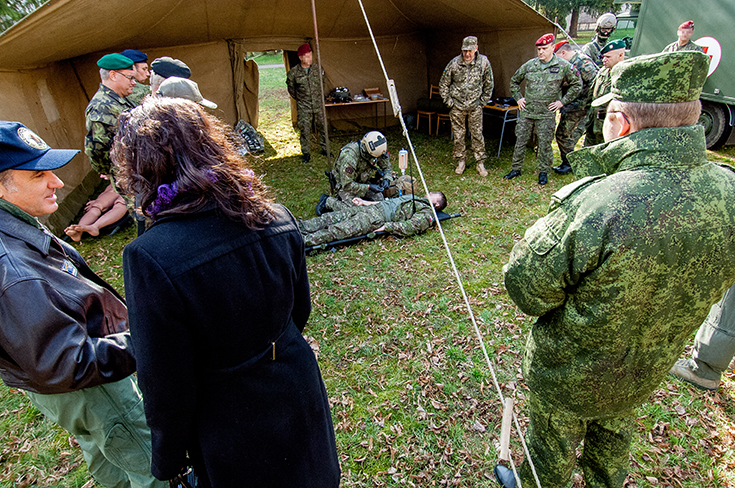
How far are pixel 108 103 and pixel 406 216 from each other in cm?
376

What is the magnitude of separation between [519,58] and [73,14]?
7.59 meters

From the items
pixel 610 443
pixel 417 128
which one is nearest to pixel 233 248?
pixel 610 443

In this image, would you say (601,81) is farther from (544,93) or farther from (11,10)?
(11,10)

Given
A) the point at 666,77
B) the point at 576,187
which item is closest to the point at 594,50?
the point at 666,77

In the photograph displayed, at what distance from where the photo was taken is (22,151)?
5.18 ft

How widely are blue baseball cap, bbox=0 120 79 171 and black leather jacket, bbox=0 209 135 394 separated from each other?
224 millimetres

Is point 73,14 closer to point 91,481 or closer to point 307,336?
point 307,336

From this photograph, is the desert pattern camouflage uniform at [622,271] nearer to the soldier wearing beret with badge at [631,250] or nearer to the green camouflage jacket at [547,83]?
the soldier wearing beret with badge at [631,250]

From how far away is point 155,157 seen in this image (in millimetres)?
1144

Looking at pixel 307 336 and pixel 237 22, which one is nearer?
pixel 307 336

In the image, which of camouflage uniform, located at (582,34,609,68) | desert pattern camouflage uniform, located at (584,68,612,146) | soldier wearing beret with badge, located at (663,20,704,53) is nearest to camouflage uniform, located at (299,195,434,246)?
desert pattern camouflage uniform, located at (584,68,612,146)

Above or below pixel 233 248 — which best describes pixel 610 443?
below

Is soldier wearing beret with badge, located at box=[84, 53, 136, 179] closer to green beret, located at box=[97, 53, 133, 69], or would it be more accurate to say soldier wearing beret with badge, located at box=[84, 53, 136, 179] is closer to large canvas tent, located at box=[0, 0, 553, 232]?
green beret, located at box=[97, 53, 133, 69]

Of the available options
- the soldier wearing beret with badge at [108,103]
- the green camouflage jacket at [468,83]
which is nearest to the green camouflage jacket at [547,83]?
the green camouflage jacket at [468,83]
